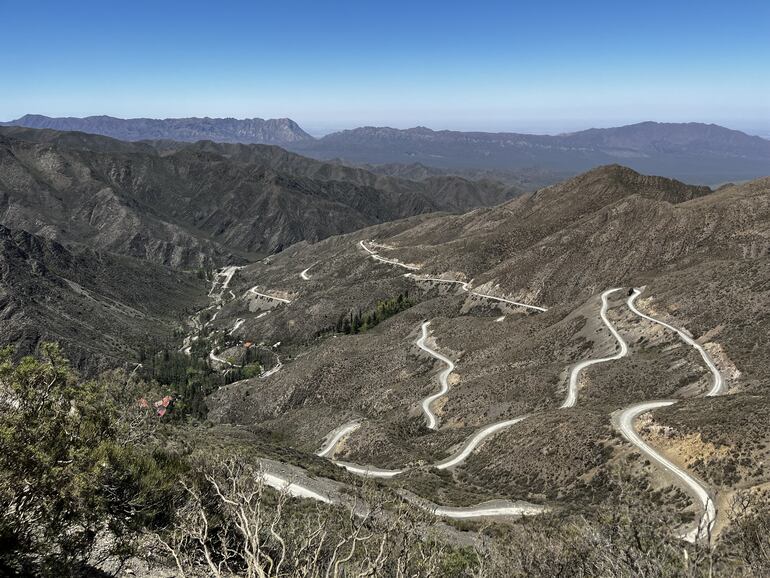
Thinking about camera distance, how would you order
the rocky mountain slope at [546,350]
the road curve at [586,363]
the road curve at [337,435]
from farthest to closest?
the road curve at [337,435]
the road curve at [586,363]
the rocky mountain slope at [546,350]

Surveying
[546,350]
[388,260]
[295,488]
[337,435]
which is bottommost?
[337,435]

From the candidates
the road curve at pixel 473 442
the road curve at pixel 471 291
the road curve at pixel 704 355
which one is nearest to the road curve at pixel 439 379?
the road curve at pixel 473 442

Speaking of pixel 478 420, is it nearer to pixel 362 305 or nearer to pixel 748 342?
pixel 748 342

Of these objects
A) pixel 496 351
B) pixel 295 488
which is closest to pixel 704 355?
pixel 496 351

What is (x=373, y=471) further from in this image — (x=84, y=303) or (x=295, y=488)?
(x=84, y=303)

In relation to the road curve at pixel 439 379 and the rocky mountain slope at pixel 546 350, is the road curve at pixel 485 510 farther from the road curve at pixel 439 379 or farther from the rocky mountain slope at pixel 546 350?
the road curve at pixel 439 379

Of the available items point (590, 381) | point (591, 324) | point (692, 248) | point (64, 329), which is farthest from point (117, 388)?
point (64, 329)

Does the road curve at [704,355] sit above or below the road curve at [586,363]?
above
